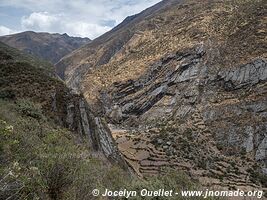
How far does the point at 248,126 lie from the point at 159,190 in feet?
102

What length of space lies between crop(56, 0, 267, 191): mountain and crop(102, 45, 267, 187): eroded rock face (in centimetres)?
11

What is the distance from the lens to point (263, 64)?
45500 mm

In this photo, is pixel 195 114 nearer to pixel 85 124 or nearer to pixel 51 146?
pixel 85 124

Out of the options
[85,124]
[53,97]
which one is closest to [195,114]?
[85,124]

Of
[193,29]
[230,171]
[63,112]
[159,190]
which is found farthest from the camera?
[193,29]

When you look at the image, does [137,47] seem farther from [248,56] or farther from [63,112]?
[63,112]

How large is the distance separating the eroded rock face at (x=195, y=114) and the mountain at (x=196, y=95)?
11cm

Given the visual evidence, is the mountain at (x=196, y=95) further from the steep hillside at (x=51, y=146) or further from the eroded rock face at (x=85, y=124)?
the steep hillside at (x=51, y=146)

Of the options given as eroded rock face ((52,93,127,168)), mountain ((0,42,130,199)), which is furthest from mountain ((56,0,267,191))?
mountain ((0,42,130,199))

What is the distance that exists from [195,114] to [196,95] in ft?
13.6

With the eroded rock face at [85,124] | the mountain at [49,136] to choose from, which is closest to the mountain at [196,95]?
the eroded rock face at [85,124]

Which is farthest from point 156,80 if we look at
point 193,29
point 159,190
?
point 159,190

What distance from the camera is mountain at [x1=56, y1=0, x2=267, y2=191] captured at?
112ft

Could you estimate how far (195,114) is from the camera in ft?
150
